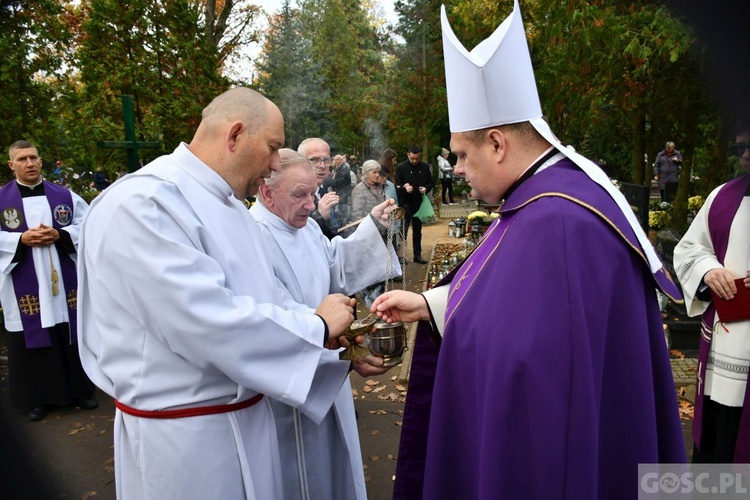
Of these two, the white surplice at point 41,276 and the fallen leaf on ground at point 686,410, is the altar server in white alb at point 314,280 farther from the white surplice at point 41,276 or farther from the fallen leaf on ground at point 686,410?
the fallen leaf on ground at point 686,410

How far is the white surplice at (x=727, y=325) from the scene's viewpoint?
317 centimetres

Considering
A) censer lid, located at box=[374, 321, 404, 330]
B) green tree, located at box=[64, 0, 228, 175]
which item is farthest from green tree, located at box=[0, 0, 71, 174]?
censer lid, located at box=[374, 321, 404, 330]

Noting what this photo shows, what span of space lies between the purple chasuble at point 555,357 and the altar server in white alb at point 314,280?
0.81m

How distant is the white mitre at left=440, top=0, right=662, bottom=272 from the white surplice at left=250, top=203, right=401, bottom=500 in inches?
44.0


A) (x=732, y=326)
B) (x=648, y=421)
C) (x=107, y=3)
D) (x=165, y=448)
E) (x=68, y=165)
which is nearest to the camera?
(x=648, y=421)

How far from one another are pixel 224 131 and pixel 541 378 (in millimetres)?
1485

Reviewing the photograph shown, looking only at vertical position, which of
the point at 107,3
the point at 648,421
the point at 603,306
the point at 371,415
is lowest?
the point at 371,415

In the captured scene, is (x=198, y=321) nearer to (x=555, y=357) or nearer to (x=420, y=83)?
(x=555, y=357)

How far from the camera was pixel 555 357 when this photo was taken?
A: 168cm

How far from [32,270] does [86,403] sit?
4.62 ft

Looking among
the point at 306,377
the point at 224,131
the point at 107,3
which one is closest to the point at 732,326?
the point at 306,377

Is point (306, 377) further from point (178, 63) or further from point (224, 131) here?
point (178, 63)

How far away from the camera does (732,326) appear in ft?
10.6

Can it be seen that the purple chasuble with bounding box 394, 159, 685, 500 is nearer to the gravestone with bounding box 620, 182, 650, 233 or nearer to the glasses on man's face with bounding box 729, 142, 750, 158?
the glasses on man's face with bounding box 729, 142, 750, 158
